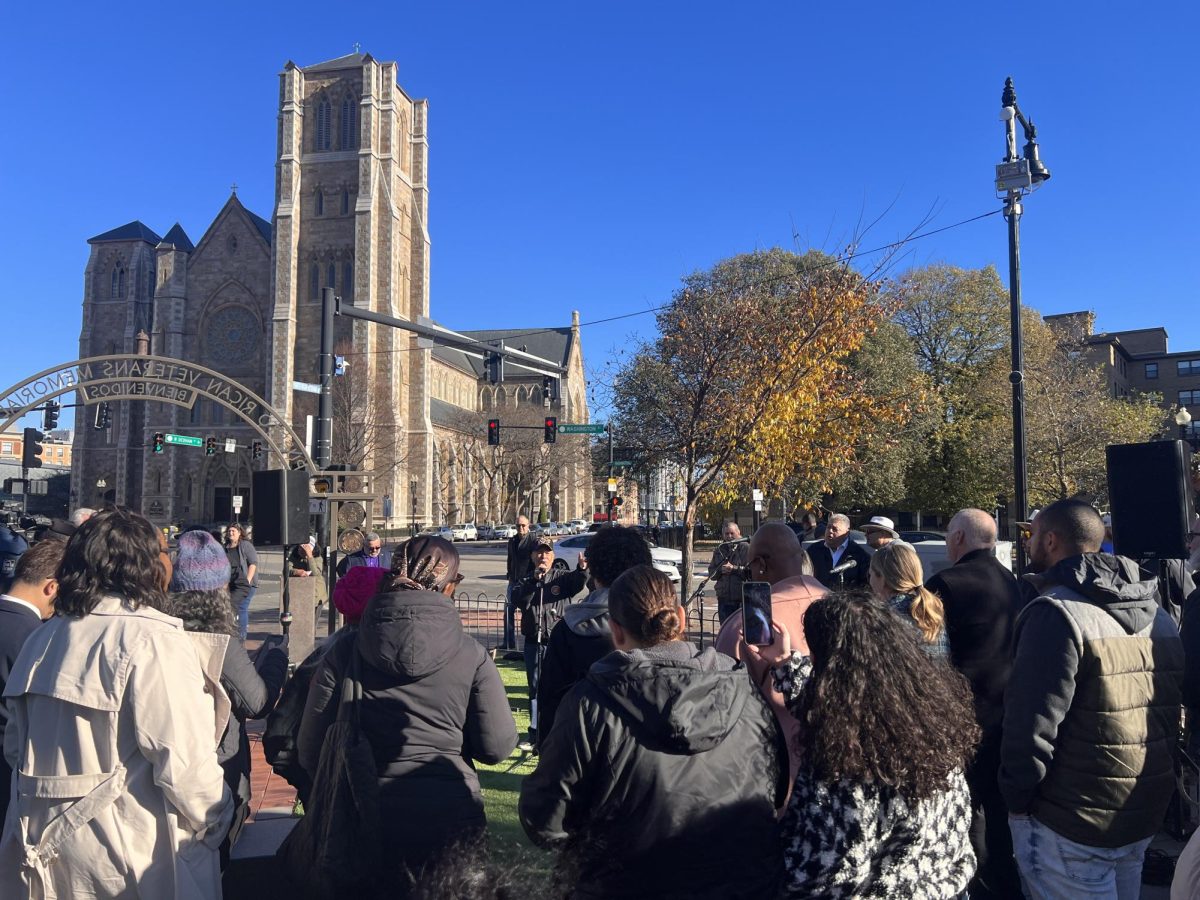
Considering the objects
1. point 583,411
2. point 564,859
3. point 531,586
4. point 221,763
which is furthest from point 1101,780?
point 583,411

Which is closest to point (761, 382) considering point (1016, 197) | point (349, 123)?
point (1016, 197)

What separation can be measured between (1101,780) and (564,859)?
1.99m

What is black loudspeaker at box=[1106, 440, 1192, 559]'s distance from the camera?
199 inches

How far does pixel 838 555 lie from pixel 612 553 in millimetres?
5450

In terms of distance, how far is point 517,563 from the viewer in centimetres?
1027

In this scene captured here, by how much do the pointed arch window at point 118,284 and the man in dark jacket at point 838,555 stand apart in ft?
215

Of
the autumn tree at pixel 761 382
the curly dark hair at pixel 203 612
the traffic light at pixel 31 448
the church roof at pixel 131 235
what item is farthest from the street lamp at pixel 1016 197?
the church roof at pixel 131 235

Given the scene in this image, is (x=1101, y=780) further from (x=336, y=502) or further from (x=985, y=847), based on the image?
(x=336, y=502)

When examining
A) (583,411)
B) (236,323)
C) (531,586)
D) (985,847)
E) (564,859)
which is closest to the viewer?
(564,859)

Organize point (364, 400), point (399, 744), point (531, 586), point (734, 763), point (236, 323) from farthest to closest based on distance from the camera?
point (236, 323) → point (364, 400) → point (531, 586) → point (399, 744) → point (734, 763)

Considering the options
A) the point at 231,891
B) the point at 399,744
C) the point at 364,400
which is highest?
the point at 364,400

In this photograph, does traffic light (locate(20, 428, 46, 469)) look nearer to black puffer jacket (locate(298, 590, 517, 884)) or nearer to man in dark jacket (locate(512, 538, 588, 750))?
man in dark jacket (locate(512, 538, 588, 750))

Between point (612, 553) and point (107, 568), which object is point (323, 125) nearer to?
point (612, 553)

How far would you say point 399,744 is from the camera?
8.93ft
